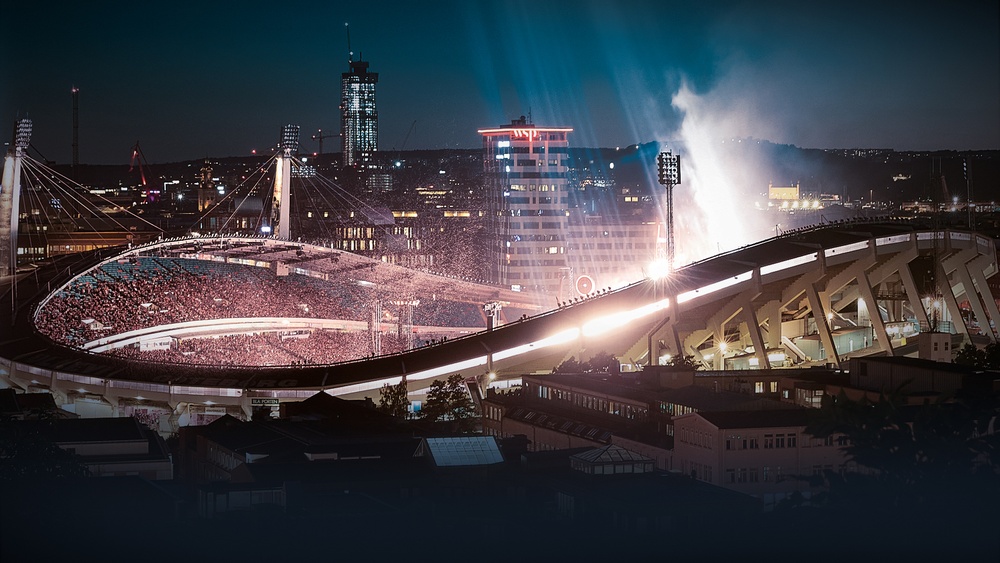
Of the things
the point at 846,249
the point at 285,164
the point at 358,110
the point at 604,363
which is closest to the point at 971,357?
the point at 846,249

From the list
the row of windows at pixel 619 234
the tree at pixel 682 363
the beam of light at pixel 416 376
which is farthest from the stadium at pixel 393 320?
the row of windows at pixel 619 234

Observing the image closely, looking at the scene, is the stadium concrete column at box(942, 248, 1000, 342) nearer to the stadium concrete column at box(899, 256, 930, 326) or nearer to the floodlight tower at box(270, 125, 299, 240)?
the stadium concrete column at box(899, 256, 930, 326)

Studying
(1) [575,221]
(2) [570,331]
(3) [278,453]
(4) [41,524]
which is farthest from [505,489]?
(1) [575,221]

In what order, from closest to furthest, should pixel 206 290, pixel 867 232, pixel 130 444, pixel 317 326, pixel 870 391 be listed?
1. pixel 130 444
2. pixel 870 391
3. pixel 867 232
4. pixel 317 326
5. pixel 206 290

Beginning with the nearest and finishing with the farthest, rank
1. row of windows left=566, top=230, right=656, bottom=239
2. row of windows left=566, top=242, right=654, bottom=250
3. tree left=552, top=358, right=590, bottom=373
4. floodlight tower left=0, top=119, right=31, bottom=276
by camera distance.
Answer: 1. tree left=552, top=358, right=590, bottom=373
2. floodlight tower left=0, top=119, right=31, bottom=276
3. row of windows left=566, top=242, right=654, bottom=250
4. row of windows left=566, top=230, right=656, bottom=239

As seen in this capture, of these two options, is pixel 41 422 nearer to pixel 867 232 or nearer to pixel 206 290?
pixel 867 232

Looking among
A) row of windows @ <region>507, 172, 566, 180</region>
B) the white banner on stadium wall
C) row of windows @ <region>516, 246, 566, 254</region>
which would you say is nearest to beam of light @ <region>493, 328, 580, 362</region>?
the white banner on stadium wall
